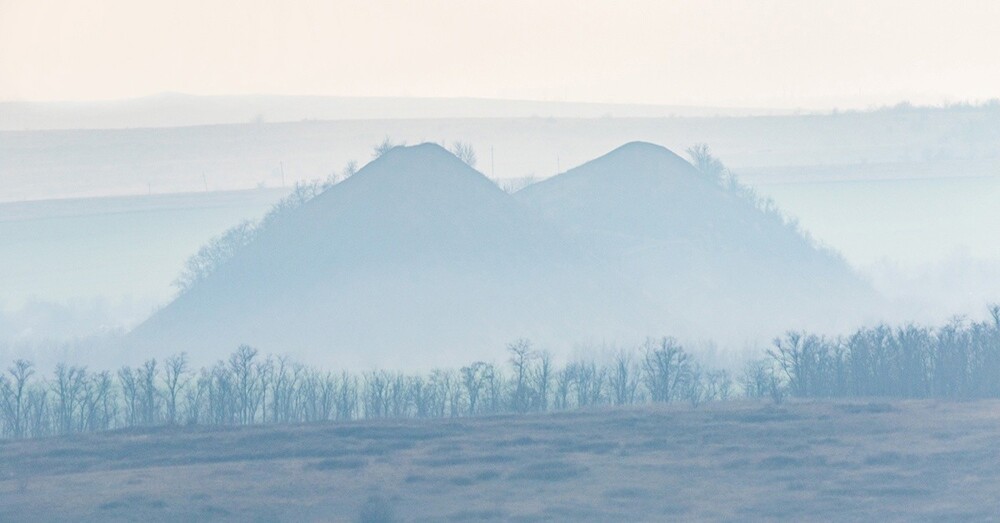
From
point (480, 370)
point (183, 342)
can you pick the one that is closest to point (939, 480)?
point (480, 370)

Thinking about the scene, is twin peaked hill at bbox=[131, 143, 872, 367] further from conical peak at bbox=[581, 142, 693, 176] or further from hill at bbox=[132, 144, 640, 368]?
conical peak at bbox=[581, 142, 693, 176]

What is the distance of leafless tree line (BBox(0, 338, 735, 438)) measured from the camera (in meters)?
113

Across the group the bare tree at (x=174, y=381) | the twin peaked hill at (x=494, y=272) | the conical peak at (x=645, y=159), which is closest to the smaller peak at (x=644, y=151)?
the conical peak at (x=645, y=159)

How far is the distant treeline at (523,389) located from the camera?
113 metres

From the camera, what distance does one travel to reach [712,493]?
88.3 metres

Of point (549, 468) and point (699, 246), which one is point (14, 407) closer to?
point (549, 468)

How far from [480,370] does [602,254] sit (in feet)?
117

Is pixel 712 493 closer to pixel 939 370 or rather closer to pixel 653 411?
pixel 653 411

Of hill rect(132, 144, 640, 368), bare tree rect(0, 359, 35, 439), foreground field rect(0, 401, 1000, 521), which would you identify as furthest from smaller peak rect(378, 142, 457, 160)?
foreground field rect(0, 401, 1000, 521)

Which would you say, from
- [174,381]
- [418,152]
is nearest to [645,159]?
[418,152]

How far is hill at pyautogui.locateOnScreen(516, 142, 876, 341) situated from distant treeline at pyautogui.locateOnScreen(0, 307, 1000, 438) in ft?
97.8

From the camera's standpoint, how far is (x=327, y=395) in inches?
4594

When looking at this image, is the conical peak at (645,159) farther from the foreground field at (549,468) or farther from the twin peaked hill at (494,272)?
the foreground field at (549,468)

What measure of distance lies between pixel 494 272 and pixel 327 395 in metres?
45.5
